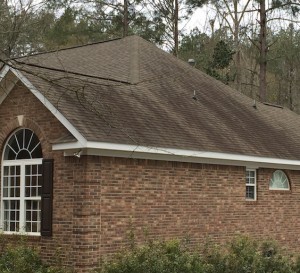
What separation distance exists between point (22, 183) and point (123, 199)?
95.4 inches

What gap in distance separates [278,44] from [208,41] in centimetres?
470

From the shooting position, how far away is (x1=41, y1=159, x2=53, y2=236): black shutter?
41.6 feet

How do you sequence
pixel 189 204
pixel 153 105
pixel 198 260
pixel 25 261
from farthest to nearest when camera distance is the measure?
pixel 153 105
pixel 189 204
pixel 25 261
pixel 198 260

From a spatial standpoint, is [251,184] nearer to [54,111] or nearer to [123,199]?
[123,199]

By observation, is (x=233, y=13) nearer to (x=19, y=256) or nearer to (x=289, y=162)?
(x=289, y=162)

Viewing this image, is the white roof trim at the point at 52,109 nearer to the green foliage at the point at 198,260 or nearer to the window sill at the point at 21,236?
the green foliage at the point at 198,260

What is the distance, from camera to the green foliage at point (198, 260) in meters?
10.6

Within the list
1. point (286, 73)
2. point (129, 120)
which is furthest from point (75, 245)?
point (286, 73)

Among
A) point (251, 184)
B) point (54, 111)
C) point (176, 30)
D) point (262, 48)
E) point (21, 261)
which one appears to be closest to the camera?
point (21, 261)

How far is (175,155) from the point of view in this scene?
13.9m

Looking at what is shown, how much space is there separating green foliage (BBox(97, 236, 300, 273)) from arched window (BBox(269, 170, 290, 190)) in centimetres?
473

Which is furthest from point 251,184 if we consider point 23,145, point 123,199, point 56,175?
point 23,145

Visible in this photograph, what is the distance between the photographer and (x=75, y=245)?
481 inches

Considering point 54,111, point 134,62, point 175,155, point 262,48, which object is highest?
point 262,48
